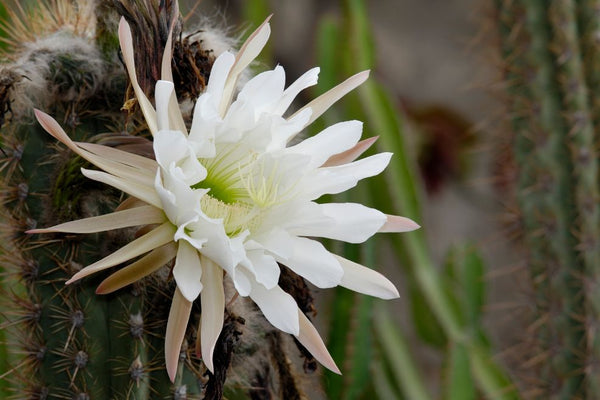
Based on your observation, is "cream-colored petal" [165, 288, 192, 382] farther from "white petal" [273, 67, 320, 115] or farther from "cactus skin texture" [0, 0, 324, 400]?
"white petal" [273, 67, 320, 115]

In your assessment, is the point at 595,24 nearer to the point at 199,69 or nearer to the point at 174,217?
the point at 199,69

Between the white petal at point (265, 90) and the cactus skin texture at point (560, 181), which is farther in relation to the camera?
the cactus skin texture at point (560, 181)

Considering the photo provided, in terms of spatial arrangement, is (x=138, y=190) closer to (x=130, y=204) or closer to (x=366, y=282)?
(x=130, y=204)

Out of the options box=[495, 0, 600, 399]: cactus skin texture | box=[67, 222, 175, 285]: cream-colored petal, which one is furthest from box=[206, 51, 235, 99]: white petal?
box=[495, 0, 600, 399]: cactus skin texture

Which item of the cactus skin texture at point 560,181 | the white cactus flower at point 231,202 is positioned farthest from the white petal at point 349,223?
the cactus skin texture at point 560,181

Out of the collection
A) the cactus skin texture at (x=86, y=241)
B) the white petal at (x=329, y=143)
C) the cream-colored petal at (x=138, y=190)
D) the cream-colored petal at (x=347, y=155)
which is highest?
the white petal at (x=329, y=143)

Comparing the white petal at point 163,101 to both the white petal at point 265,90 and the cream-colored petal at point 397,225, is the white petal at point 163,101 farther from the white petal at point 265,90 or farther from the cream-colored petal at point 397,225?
the cream-colored petal at point 397,225

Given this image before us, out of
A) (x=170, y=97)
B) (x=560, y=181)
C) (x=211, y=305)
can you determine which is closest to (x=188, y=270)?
(x=211, y=305)
